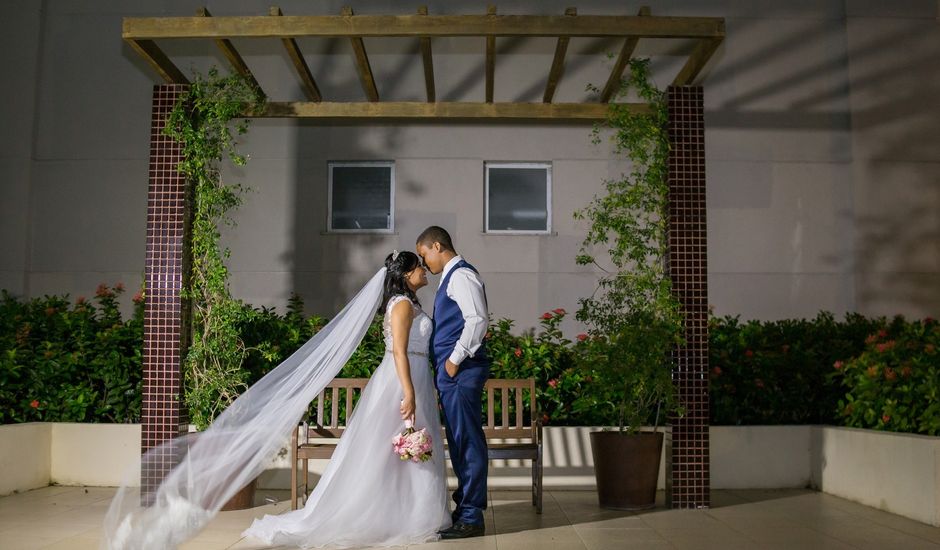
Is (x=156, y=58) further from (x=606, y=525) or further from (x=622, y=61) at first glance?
(x=606, y=525)

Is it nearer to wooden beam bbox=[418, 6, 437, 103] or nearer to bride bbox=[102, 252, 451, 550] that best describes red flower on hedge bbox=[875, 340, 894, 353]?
bride bbox=[102, 252, 451, 550]

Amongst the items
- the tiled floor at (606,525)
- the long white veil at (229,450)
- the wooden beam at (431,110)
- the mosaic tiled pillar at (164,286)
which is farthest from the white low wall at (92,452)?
the wooden beam at (431,110)

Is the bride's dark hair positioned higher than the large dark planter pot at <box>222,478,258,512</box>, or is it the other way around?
the bride's dark hair

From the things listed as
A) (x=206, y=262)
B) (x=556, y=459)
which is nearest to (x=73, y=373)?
(x=206, y=262)

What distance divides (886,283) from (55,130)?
9812 mm

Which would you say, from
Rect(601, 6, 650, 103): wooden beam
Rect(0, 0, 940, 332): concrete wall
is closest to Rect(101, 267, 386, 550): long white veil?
Rect(601, 6, 650, 103): wooden beam

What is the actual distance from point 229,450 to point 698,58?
14.3 feet

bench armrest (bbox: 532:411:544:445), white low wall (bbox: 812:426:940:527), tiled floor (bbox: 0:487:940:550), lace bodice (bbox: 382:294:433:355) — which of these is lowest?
tiled floor (bbox: 0:487:940:550)

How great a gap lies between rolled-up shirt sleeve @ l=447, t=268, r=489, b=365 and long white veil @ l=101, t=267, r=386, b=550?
1.89 ft

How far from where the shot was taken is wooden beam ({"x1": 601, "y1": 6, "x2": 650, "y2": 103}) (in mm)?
6340

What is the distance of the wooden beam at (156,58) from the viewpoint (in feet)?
21.2

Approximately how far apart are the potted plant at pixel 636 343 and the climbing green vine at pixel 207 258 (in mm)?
2750

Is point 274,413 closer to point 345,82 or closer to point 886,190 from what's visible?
point 345,82

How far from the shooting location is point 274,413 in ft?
17.5
